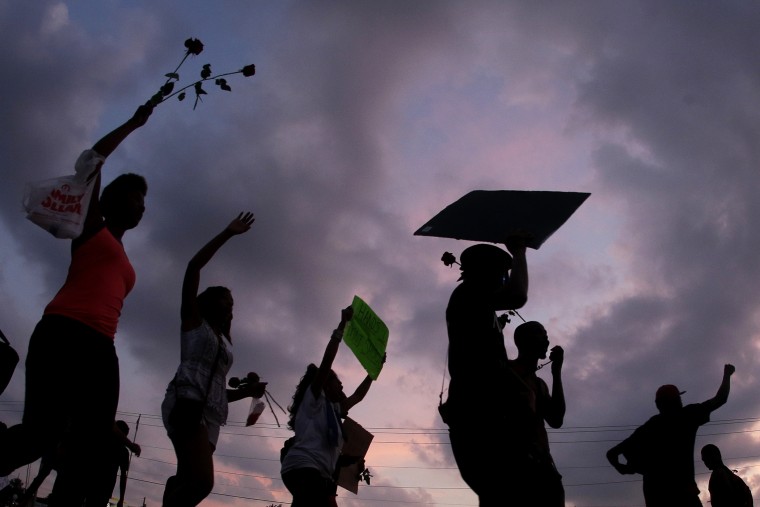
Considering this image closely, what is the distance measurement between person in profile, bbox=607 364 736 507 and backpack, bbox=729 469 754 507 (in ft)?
4.17

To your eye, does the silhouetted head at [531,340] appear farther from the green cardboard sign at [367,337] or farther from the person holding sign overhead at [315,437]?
the green cardboard sign at [367,337]

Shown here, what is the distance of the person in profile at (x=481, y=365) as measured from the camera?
2.92m

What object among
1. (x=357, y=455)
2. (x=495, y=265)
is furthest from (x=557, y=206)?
(x=357, y=455)

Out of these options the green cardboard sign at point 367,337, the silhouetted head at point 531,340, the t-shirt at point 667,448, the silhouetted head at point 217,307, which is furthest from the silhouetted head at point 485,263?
the t-shirt at point 667,448

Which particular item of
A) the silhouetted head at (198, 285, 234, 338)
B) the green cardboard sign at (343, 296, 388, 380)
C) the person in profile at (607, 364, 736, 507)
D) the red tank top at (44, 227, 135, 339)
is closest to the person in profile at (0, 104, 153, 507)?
the red tank top at (44, 227, 135, 339)

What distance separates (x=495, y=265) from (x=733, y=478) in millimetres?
5551

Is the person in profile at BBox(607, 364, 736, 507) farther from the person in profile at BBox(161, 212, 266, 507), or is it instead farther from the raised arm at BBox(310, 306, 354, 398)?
the person in profile at BBox(161, 212, 266, 507)

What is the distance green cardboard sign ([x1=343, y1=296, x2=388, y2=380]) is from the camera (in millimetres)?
6652

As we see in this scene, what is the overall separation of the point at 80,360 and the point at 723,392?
6080 millimetres

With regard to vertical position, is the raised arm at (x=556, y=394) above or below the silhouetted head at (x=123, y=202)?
below

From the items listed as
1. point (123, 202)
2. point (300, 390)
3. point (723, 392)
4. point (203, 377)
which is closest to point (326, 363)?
point (300, 390)

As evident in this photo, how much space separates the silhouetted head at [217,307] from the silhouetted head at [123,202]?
0.99 metres

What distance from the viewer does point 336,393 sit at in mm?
6242

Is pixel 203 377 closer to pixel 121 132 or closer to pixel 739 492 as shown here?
pixel 121 132
